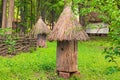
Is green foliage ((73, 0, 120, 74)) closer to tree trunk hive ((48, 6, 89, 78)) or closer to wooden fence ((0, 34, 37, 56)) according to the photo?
tree trunk hive ((48, 6, 89, 78))

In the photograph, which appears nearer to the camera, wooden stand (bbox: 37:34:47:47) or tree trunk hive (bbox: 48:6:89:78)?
tree trunk hive (bbox: 48:6:89:78)

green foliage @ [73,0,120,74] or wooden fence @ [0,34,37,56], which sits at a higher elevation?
green foliage @ [73,0,120,74]

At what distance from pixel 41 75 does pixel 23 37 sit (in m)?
6.31

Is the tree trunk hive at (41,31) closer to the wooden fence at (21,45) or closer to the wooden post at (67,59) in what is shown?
the wooden fence at (21,45)

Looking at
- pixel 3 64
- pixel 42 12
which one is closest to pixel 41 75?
pixel 3 64

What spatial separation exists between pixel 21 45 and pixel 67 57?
236 inches

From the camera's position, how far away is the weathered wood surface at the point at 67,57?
11.1 metres

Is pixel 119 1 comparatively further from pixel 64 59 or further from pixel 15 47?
pixel 15 47

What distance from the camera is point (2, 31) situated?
841cm

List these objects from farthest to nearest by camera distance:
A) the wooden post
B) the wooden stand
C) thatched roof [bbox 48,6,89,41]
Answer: the wooden stand
the wooden post
thatched roof [bbox 48,6,89,41]

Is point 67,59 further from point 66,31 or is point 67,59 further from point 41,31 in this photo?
point 41,31

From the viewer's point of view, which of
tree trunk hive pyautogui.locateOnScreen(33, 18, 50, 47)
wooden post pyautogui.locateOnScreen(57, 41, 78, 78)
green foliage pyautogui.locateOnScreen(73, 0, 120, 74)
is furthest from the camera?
tree trunk hive pyautogui.locateOnScreen(33, 18, 50, 47)

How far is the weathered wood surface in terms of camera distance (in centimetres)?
1113

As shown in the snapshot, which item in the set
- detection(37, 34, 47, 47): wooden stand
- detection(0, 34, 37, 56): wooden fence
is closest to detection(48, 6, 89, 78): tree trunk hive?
detection(0, 34, 37, 56): wooden fence
